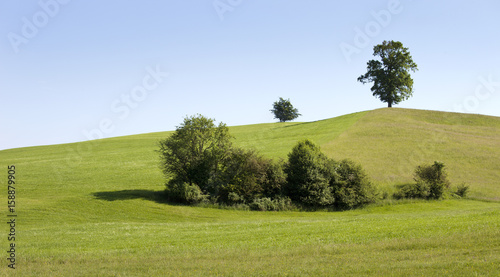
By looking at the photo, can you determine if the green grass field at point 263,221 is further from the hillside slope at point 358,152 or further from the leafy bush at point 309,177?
the leafy bush at point 309,177

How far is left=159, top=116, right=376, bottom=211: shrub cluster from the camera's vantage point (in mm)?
37562

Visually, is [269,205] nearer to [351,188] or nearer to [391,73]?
[351,188]

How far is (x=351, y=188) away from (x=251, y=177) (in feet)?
33.7

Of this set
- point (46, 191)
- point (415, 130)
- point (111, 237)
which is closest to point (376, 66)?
point (415, 130)

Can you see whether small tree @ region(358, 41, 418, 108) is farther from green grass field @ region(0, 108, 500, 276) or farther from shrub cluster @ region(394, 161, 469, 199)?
shrub cluster @ region(394, 161, 469, 199)

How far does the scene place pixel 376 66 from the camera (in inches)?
3548

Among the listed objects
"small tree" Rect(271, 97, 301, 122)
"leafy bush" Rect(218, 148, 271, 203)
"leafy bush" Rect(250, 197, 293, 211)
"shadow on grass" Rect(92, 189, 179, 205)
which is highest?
"small tree" Rect(271, 97, 301, 122)

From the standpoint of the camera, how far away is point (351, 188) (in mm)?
39156

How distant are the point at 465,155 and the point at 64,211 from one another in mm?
52695

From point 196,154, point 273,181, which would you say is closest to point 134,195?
point 196,154

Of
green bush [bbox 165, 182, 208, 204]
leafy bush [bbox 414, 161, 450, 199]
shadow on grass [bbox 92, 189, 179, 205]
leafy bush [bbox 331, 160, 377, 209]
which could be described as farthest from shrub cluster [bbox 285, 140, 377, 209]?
shadow on grass [bbox 92, 189, 179, 205]

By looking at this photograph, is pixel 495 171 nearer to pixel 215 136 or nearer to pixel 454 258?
pixel 215 136

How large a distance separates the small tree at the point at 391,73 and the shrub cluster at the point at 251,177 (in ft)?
178

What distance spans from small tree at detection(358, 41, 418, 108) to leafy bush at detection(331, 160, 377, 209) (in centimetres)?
5478
